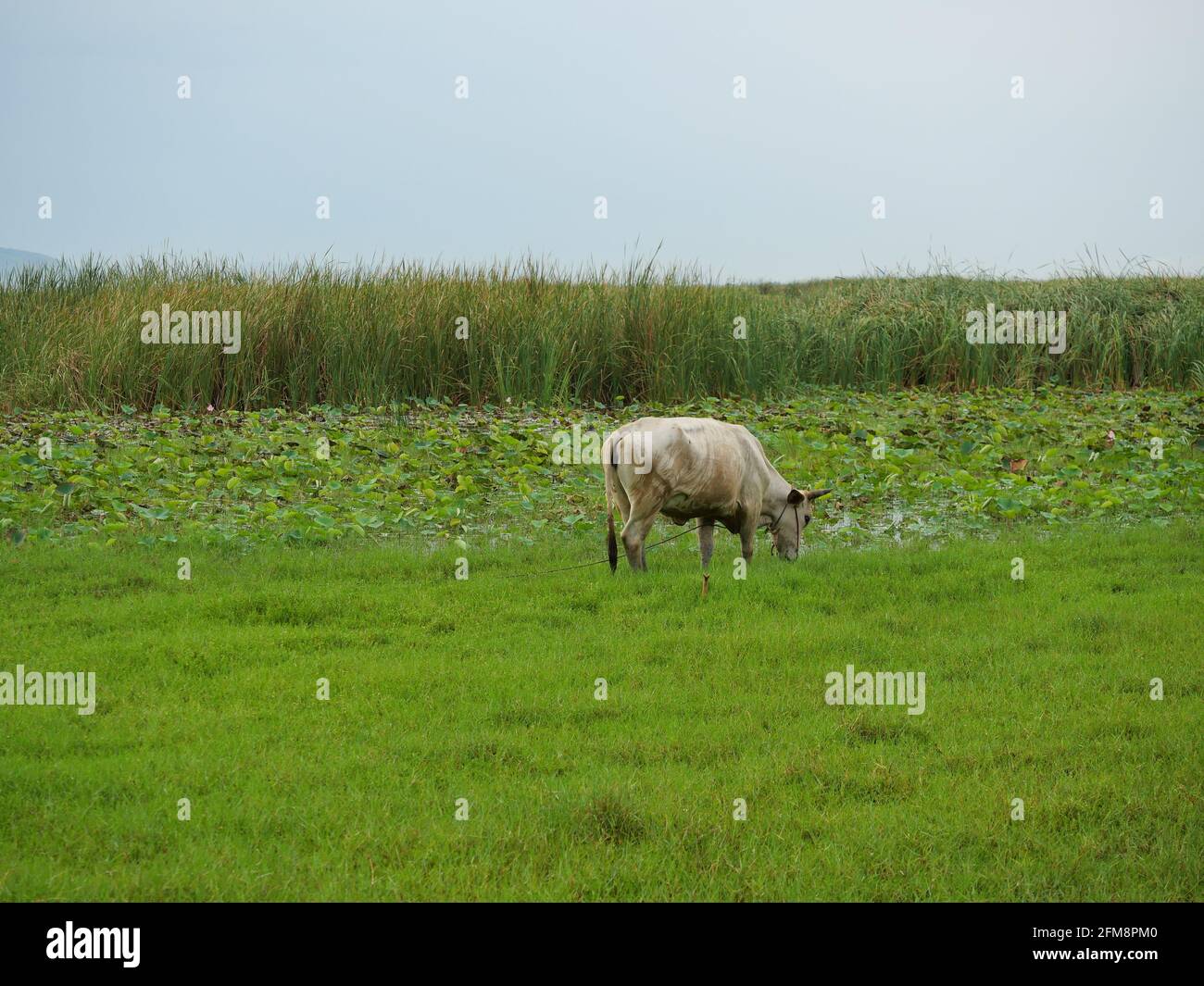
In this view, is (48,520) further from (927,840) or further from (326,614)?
(927,840)

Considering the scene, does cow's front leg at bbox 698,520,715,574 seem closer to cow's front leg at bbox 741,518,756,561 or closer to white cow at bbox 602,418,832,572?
white cow at bbox 602,418,832,572

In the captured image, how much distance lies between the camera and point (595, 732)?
20.8 feet

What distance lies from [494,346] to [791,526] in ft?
30.8

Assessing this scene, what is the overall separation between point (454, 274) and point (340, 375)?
10.8 feet

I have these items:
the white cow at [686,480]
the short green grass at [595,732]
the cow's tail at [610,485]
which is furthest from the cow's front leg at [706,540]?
the cow's tail at [610,485]

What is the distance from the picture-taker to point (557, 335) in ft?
61.7

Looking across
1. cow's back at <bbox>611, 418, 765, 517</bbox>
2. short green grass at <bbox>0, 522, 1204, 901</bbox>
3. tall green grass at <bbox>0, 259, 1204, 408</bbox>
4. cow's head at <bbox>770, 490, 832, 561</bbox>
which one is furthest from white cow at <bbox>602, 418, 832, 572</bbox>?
tall green grass at <bbox>0, 259, 1204, 408</bbox>

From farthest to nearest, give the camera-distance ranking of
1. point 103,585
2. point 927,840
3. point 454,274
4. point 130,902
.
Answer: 1. point 454,274
2. point 103,585
3. point 927,840
4. point 130,902

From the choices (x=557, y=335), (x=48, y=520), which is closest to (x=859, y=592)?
(x=48, y=520)

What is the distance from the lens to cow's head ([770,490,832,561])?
10148mm

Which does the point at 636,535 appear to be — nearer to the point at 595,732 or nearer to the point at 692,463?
the point at 692,463

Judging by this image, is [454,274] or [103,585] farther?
[454,274]

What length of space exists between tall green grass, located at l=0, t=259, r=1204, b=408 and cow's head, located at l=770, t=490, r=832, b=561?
829 centimetres
